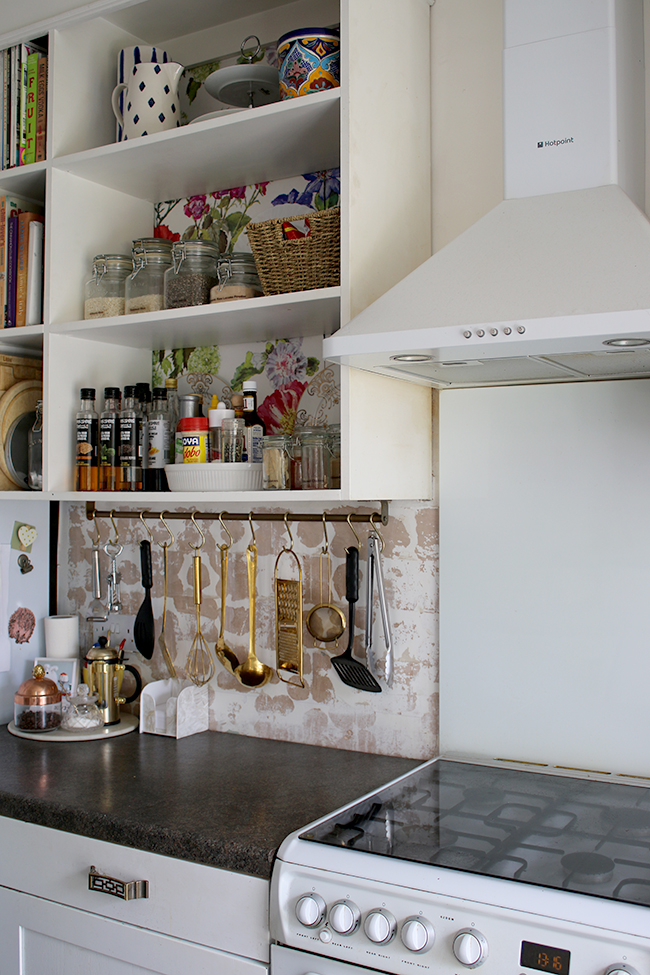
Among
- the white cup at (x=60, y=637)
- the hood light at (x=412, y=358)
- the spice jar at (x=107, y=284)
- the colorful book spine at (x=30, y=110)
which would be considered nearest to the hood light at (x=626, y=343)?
the hood light at (x=412, y=358)

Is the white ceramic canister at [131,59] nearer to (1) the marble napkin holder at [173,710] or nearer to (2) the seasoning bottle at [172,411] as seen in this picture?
(2) the seasoning bottle at [172,411]

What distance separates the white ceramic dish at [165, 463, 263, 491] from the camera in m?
1.81

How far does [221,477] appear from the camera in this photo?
1.82m

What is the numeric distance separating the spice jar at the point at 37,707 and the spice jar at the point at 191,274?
38.6 inches

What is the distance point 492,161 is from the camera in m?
1.80

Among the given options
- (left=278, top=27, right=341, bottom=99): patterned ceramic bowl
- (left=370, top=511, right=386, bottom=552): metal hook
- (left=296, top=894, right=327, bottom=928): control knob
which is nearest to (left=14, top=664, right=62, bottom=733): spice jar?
(left=370, top=511, right=386, bottom=552): metal hook

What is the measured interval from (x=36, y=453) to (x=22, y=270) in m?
0.44

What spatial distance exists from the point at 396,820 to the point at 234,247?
1.39m

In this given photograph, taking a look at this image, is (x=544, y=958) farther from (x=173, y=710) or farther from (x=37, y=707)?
(x=37, y=707)

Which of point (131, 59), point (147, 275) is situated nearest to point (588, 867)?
point (147, 275)

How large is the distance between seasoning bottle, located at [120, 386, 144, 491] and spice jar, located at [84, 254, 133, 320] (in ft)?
0.82

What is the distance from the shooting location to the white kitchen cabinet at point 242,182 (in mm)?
1622

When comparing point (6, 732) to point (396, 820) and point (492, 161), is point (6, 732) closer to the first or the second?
point (396, 820)

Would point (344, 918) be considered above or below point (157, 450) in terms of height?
below
